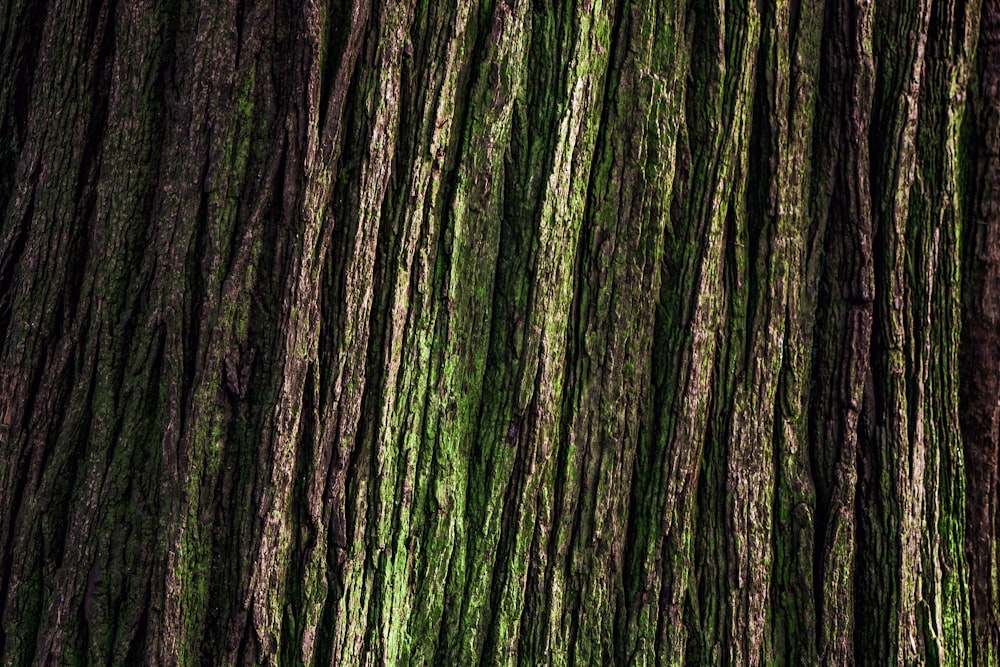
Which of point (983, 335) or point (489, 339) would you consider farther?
point (983, 335)

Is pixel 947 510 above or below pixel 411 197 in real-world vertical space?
below

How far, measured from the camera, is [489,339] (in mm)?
2217

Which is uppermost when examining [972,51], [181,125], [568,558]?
[972,51]

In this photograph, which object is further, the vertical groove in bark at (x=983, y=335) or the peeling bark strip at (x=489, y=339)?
the vertical groove in bark at (x=983, y=335)

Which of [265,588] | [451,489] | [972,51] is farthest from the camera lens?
[972,51]

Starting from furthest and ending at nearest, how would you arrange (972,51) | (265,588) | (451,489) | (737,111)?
(972,51) → (737,111) → (451,489) → (265,588)

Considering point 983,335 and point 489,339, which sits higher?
point 983,335

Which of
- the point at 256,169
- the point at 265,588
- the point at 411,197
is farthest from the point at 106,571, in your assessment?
the point at 411,197

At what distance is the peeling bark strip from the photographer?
2098 millimetres

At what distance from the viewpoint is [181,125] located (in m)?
2.21

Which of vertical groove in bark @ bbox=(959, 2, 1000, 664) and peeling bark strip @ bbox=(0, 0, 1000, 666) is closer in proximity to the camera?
peeling bark strip @ bbox=(0, 0, 1000, 666)

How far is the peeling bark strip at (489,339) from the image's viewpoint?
6.88 feet

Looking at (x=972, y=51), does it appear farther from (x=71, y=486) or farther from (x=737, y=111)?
(x=71, y=486)

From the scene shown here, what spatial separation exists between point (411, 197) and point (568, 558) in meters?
1.00
